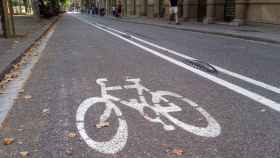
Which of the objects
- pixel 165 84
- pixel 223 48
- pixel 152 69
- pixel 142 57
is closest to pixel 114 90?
pixel 165 84

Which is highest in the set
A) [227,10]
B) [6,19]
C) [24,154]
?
[227,10]

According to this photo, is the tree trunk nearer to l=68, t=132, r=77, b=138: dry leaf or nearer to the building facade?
l=68, t=132, r=77, b=138: dry leaf

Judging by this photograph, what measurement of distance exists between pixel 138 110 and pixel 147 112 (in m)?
0.15

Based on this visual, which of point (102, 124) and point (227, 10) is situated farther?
point (227, 10)

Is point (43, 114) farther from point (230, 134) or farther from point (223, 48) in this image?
point (223, 48)

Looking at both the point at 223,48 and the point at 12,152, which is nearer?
the point at 12,152

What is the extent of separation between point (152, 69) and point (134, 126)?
3250 mm

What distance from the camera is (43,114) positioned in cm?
429

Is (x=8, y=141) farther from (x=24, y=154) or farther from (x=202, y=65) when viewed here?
(x=202, y=65)

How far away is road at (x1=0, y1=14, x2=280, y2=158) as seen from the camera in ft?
10.7

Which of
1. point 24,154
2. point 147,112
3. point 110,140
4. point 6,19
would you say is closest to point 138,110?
point 147,112

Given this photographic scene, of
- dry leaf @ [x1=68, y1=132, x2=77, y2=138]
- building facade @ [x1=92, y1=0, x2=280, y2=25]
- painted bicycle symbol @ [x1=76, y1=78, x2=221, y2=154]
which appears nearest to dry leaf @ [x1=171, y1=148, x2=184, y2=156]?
painted bicycle symbol @ [x1=76, y1=78, x2=221, y2=154]

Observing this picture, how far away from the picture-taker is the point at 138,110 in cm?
434

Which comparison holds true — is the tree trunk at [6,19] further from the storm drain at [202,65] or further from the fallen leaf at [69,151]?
the fallen leaf at [69,151]
